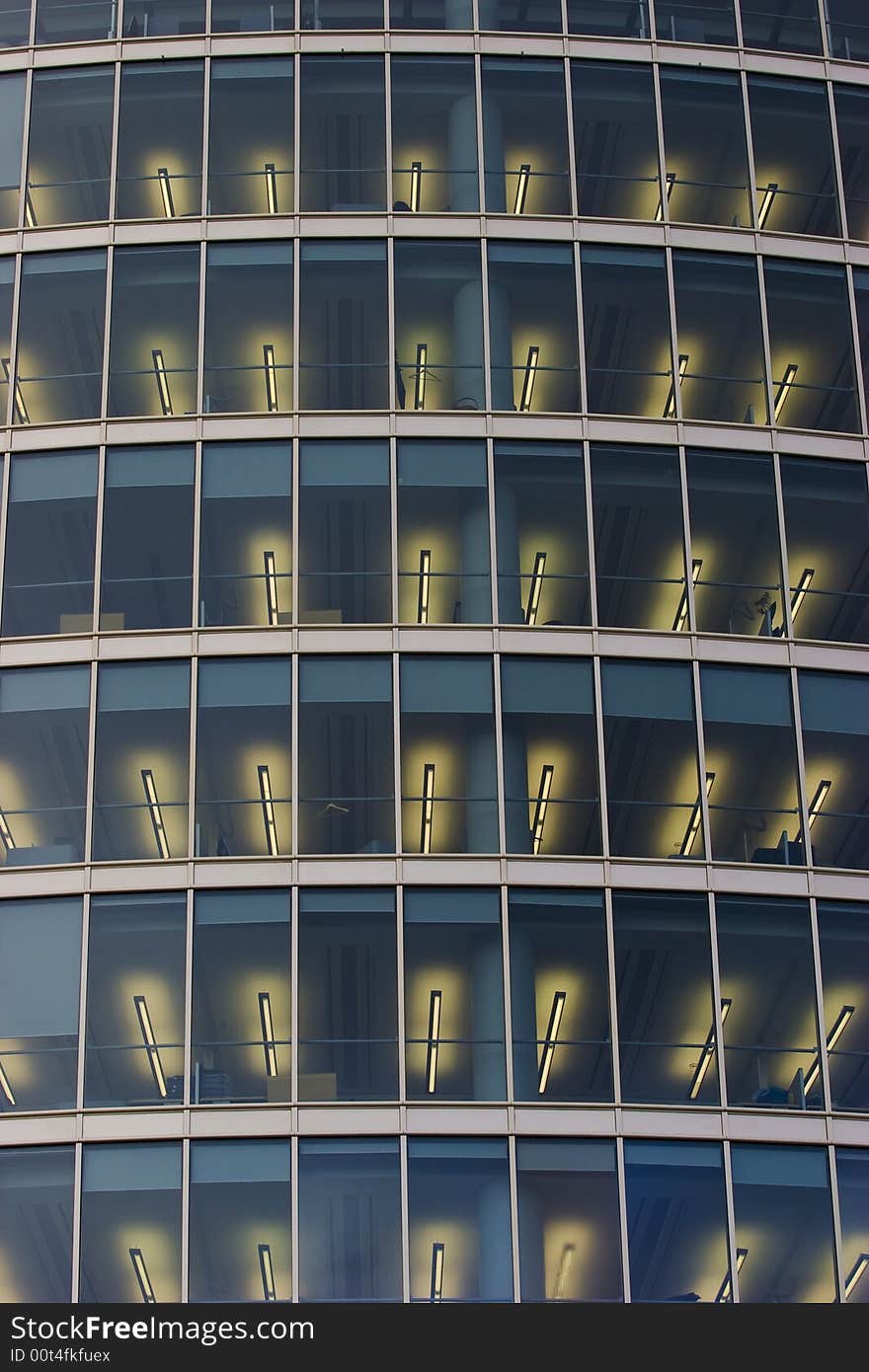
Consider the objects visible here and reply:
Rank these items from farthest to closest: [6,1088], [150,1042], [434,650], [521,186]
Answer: [521,186] < [434,650] < [150,1042] < [6,1088]

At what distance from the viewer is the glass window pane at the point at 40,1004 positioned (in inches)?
982

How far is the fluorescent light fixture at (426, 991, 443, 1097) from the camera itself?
977 inches

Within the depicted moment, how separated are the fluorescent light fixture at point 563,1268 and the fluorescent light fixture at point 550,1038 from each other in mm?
1945

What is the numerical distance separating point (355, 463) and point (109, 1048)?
907cm

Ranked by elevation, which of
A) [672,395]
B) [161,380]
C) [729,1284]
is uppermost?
[161,380]

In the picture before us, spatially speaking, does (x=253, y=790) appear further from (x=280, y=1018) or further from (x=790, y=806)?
(x=790, y=806)

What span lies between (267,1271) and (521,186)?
16637mm

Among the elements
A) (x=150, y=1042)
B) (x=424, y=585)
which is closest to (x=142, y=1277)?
(x=150, y=1042)

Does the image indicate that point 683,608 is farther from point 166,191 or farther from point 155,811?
point 166,191

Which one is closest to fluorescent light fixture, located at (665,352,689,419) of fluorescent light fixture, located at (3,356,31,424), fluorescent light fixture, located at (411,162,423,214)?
fluorescent light fixture, located at (411,162,423,214)

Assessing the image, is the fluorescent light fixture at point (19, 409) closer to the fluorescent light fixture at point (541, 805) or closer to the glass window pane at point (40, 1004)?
the glass window pane at point (40, 1004)

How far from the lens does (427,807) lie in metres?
26.4

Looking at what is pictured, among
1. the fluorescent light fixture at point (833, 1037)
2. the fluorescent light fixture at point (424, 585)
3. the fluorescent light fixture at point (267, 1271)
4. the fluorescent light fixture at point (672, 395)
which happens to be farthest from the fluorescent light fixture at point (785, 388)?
the fluorescent light fixture at point (267, 1271)

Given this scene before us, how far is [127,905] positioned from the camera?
1020 inches
